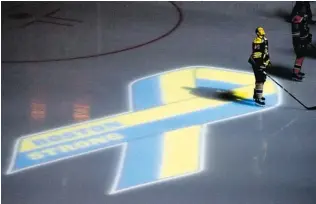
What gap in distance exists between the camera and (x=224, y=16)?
26.2 feet

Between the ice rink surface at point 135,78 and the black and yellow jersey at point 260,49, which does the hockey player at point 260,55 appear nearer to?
the black and yellow jersey at point 260,49

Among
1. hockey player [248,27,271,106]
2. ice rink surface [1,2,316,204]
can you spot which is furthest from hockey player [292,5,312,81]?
hockey player [248,27,271,106]

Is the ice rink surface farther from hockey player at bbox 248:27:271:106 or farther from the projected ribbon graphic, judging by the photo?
hockey player at bbox 248:27:271:106

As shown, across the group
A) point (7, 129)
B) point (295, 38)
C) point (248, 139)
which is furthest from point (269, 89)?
point (7, 129)

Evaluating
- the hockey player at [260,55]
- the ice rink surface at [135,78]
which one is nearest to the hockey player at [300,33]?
the ice rink surface at [135,78]

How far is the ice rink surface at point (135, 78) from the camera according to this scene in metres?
3.79

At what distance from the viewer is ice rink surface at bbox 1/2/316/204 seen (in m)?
3.79

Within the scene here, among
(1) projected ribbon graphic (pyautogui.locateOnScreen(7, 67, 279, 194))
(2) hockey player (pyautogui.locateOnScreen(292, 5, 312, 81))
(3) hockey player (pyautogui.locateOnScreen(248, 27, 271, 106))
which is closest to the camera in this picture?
(1) projected ribbon graphic (pyautogui.locateOnScreen(7, 67, 279, 194))

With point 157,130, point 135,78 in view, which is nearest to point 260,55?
point 157,130

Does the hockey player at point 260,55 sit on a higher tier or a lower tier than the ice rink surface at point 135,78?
higher

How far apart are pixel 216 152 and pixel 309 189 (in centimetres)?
83

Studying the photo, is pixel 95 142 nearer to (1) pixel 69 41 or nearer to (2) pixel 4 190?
(2) pixel 4 190

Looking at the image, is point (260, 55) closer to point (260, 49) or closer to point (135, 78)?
point (260, 49)

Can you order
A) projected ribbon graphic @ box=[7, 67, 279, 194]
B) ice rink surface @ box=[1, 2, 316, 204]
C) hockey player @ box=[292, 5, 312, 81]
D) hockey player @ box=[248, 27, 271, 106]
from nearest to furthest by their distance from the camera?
ice rink surface @ box=[1, 2, 316, 204] < projected ribbon graphic @ box=[7, 67, 279, 194] < hockey player @ box=[248, 27, 271, 106] < hockey player @ box=[292, 5, 312, 81]
